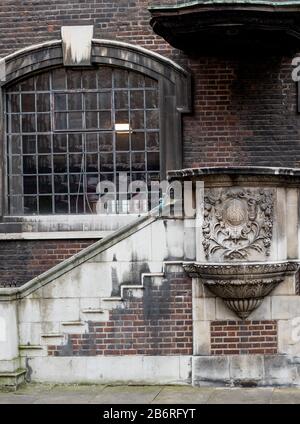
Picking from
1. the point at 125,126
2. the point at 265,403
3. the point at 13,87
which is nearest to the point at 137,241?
the point at 265,403

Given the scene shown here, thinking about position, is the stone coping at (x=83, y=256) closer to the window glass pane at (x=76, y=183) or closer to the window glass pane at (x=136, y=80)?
the window glass pane at (x=76, y=183)

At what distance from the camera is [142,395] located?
959 cm

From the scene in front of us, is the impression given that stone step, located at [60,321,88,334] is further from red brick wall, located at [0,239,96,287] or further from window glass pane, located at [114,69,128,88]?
window glass pane, located at [114,69,128,88]

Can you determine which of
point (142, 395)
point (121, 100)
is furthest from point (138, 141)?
point (142, 395)

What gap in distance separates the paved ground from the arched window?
13.0 ft

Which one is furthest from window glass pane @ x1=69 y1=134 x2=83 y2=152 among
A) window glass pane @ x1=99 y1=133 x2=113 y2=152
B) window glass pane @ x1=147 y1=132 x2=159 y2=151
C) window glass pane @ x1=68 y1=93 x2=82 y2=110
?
window glass pane @ x1=147 y1=132 x2=159 y2=151

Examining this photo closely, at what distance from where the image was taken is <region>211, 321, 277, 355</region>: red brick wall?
10.0 meters

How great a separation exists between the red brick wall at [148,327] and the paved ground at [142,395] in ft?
1.57

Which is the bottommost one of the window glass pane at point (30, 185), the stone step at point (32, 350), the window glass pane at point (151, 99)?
the stone step at point (32, 350)

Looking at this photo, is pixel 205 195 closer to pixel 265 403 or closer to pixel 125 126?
pixel 265 403

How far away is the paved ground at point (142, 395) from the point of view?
9289 millimetres

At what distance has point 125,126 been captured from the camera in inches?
516

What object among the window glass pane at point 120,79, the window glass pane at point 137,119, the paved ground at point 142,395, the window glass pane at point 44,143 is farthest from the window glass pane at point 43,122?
the paved ground at point 142,395

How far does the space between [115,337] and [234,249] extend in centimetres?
192
